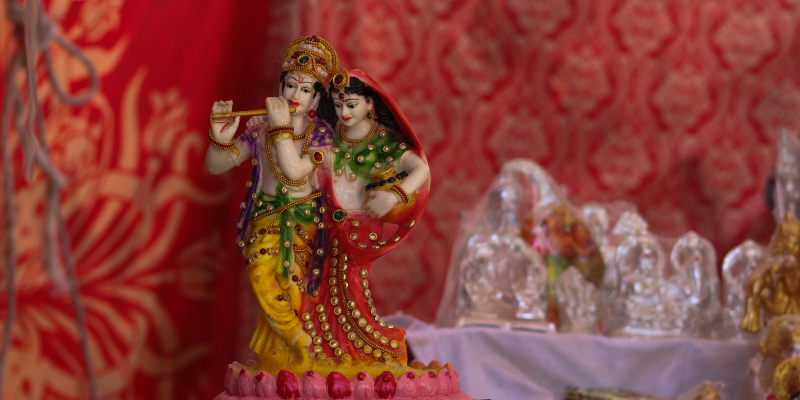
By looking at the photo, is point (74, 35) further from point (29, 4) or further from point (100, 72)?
point (29, 4)

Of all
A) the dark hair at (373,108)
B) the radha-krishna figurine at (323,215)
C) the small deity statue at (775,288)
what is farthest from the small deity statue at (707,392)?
the dark hair at (373,108)

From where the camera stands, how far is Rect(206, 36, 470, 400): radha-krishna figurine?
1374mm

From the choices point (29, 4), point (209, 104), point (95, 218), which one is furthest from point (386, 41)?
point (29, 4)

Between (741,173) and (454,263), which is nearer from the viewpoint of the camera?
(454,263)

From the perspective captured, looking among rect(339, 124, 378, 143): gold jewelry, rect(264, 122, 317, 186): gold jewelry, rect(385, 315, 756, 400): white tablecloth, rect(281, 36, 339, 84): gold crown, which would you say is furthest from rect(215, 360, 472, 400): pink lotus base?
rect(385, 315, 756, 400): white tablecloth

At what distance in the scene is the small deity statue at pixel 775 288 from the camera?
2.08 metres

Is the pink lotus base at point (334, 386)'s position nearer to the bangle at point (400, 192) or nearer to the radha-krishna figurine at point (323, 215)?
the radha-krishna figurine at point (323, 215)

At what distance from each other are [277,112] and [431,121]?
1.76m

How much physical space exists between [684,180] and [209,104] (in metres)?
2.07

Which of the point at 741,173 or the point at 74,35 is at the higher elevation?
the point at 74,35

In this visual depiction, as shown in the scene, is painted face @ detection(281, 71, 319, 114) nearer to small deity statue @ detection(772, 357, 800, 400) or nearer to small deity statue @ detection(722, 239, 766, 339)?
small deity statue @ detection(772, 357, 800, 400)

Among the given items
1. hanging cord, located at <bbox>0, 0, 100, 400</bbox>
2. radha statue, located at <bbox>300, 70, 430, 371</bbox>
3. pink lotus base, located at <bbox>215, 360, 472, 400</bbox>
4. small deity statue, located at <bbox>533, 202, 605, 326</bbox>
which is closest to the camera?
hanging cord, located at <bbox>0, 0, 100, 400</bbox>

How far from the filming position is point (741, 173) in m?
3.21

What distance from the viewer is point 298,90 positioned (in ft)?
4.71
